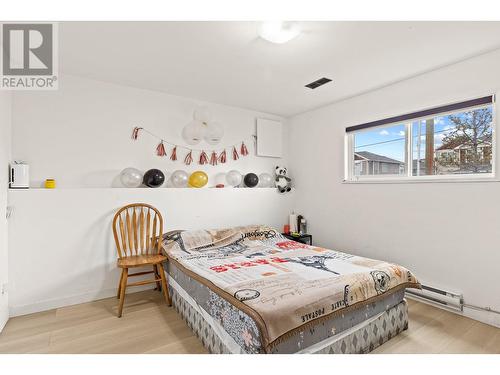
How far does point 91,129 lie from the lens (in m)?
2.89

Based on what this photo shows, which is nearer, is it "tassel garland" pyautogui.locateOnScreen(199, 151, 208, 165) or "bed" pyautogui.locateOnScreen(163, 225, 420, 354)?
"bed" pyautogui.locateOnScreen(163, 225, 420, 354)

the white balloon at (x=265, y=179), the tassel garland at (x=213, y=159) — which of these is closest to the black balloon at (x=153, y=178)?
the tassel garland at (x=213, y=159)

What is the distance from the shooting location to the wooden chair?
274cm

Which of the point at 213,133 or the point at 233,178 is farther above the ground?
the point at 213,133

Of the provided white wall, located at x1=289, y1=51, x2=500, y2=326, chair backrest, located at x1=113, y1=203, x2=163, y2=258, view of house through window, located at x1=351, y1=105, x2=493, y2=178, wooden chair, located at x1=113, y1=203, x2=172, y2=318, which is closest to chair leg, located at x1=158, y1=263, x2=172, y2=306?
wooden chair, located at x1=113, y1=203, x2=172, y2=318

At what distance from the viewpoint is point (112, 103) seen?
9.82 feet

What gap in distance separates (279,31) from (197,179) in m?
2.00

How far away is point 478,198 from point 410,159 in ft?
2.61

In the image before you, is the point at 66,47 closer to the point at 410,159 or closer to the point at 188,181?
the point at 188,181

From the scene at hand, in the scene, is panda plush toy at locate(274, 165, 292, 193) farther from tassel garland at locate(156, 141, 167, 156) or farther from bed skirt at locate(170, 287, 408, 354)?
bed skirt at locate(170, 287, 408, 354)

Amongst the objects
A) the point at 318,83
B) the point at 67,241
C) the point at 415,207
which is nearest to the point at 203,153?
the point at 318,83

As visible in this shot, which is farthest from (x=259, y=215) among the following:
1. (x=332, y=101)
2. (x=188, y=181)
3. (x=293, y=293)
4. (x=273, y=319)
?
(x=273, y=319)

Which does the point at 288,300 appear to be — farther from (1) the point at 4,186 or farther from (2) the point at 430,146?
(1) the point at 4,186

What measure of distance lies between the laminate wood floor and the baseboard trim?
0.07 metres
